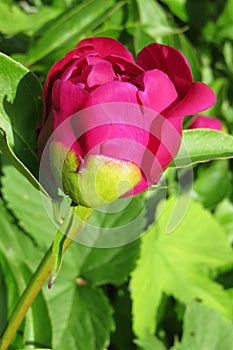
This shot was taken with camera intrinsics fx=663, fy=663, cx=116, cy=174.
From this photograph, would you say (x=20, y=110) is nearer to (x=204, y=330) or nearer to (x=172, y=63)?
(x=172, y=63)

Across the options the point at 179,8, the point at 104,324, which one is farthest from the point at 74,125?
the point at 179,8

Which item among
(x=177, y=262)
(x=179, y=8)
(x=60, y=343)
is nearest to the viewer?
(x=60, y=343)

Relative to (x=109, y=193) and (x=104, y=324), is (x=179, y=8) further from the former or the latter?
(x=109, y=193)

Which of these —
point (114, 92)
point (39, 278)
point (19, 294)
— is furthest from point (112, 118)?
point (19, 294)

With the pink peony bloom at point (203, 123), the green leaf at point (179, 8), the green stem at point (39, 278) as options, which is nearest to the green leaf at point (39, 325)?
the green stem at point (39, 278)

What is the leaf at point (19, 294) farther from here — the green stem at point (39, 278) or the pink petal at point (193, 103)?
the pink petal at point (193, 103)

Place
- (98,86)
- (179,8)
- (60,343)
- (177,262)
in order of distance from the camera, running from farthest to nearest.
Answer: (179,8) → (177,262) → (60,343) → (98,86)
